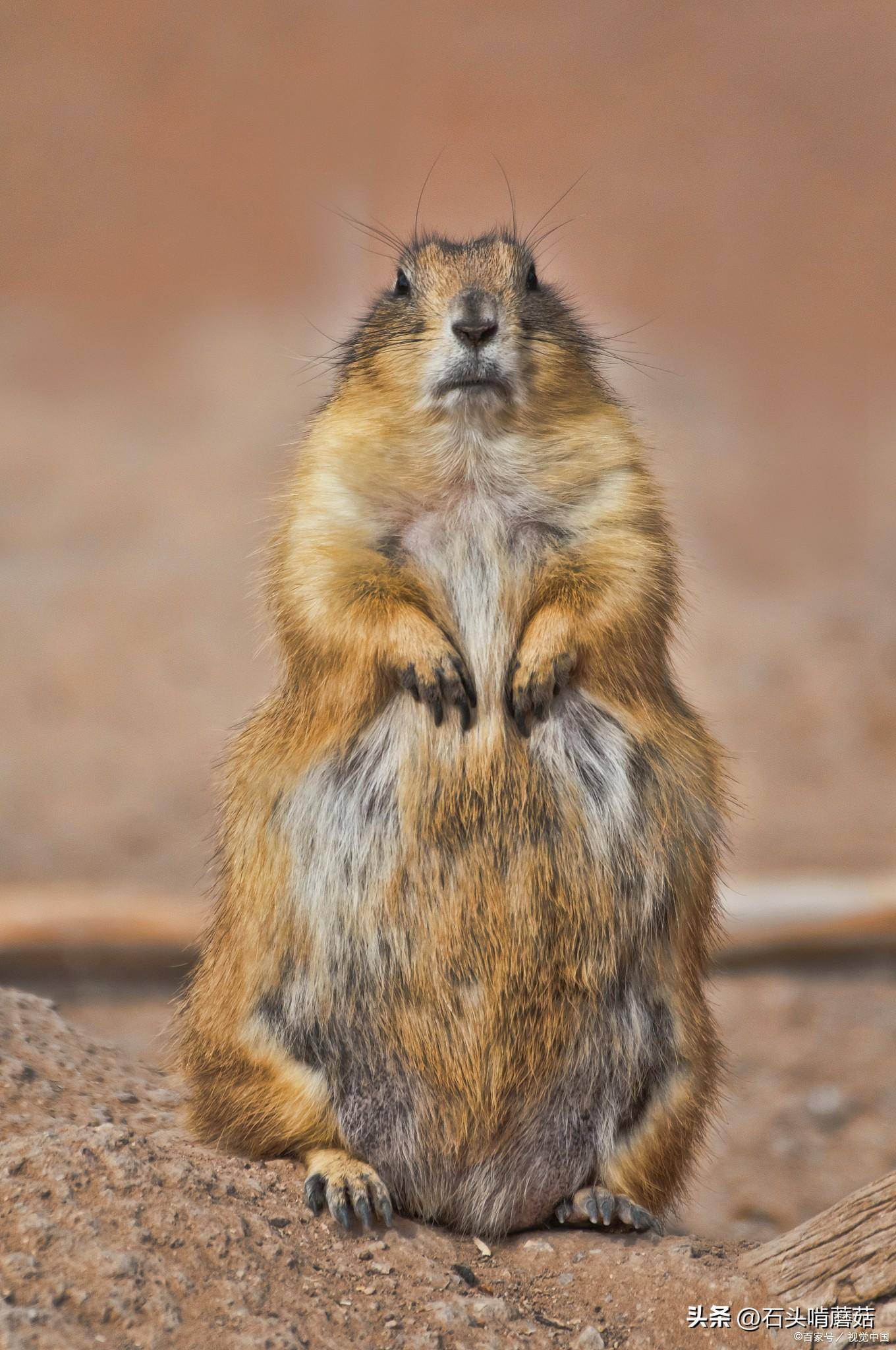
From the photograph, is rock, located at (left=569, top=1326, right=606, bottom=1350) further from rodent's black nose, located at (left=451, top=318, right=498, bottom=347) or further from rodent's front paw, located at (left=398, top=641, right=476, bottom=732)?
rodent's black nose, located at (left=451, top=318, right=498, bottom=347)

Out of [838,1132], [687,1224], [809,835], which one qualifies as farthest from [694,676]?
[687,1224]

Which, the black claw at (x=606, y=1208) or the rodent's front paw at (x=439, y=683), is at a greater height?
the rodent's front paw at (x=439, y=683)

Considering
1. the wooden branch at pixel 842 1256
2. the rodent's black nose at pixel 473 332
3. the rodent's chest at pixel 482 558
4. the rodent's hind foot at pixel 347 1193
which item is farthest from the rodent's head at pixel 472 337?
the wooden branch at pixel 842 1256

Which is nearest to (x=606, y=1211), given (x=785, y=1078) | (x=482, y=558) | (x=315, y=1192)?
(x=315, y=1192)

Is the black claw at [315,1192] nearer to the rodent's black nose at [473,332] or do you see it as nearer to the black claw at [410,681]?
the black claw at [410,681]

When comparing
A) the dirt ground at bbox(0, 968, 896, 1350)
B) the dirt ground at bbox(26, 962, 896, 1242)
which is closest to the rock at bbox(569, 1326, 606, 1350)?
the dirt ground at bbox(0, 968, 896, 1350)

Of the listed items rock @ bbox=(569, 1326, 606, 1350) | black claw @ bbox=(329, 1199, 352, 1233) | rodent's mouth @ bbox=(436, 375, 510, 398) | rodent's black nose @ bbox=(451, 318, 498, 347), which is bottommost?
rock @ bbox=(569, 1326, 606, 1350)

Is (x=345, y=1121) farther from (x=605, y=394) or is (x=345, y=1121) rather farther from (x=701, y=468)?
(x=701, y=468)

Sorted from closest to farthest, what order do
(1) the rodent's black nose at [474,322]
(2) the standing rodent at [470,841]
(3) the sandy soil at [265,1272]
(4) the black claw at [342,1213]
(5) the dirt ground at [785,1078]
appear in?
(3) the sandy soil at [265,1272] → (4) the black claw at [342,1213] → (2) the standing rodent at [470,841] → (1) the rodent's black nose at [474,322] → (5) the dirt ground at [785,1078]
